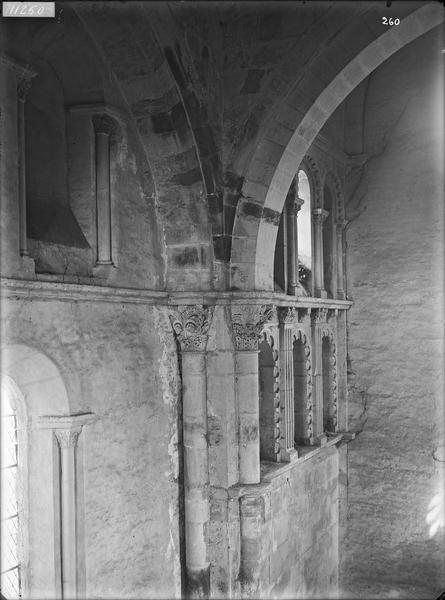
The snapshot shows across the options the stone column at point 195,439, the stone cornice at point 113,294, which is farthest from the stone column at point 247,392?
the stone column at point 195,439

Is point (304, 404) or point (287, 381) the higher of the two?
point (287, 381)

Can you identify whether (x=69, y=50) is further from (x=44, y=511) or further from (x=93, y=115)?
(x=44, y=511)

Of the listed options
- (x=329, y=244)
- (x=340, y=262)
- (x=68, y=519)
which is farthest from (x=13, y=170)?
(x=340, y=262)

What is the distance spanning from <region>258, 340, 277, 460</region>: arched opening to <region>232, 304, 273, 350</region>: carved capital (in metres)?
1.36

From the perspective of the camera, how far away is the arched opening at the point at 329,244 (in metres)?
10.3

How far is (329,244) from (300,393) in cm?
256

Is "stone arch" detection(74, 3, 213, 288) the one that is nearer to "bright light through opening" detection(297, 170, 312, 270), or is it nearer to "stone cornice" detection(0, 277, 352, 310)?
"stone cornice" detection(0, 277, 352, 310)

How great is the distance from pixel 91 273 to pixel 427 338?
616 centimetres

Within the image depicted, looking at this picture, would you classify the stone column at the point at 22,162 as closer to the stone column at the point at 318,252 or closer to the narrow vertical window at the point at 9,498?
the narrow vertical window at the point at 9,498

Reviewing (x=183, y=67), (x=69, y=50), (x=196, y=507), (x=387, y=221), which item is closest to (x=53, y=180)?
(x=69, y=50)

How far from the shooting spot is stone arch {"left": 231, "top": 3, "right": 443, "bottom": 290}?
19.2ft

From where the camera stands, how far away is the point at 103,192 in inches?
230

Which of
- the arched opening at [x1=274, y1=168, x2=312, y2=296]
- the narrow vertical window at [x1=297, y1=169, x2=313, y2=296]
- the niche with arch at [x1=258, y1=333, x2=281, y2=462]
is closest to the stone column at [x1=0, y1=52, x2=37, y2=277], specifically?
the niche with arch at [x1=258, y1=333, x2=281, y2=462]

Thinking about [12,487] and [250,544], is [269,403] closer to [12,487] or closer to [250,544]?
[250,544]
